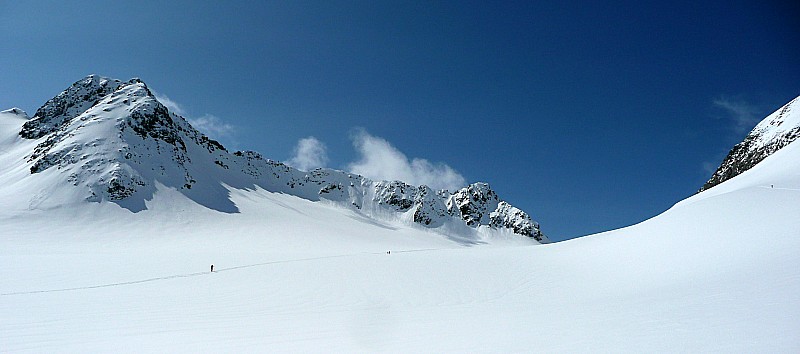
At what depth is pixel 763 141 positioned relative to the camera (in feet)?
216

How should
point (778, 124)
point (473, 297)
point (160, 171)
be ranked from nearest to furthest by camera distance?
point (473, 297) < point (778, 124) < point (160, 171)

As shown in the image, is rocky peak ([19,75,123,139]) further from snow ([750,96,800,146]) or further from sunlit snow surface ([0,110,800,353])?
snow ([750,96,800,146])

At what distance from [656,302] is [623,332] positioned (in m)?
3.41

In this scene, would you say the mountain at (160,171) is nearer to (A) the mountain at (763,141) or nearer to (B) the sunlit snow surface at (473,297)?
(B) the sunlit snow surface at (473,297)

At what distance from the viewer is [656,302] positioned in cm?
937

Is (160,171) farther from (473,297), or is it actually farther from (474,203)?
(474,203)

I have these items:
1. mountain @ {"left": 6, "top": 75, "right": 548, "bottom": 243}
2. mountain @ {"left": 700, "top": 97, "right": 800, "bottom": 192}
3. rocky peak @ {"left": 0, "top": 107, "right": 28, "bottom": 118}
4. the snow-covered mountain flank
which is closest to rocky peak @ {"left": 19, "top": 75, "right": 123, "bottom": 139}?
mountain @ {"left": 6, "top": 75, "right": 548, "bottom": 243}

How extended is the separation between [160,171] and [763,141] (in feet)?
386

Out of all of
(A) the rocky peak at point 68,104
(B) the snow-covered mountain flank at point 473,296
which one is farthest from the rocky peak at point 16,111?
(B) the snow-covered mountain flank at point 473,296

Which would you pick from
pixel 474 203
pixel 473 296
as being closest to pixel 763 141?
pixel 473 296

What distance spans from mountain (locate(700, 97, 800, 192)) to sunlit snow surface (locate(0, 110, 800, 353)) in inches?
1704

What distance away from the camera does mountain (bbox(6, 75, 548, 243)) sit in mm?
72000

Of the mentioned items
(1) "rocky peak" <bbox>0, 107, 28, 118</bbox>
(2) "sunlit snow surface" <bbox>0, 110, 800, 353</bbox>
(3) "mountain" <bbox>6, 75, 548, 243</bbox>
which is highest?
(1) "rocky peak" <bbox>0, 107, 28, 118</bbox>

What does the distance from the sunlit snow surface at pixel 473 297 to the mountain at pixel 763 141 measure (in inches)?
1704
